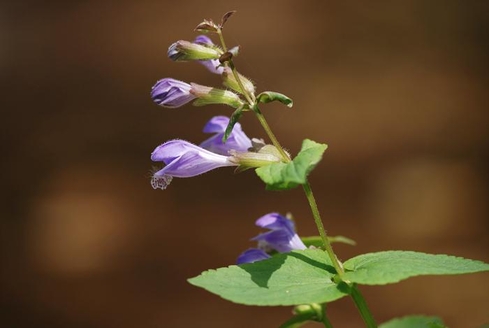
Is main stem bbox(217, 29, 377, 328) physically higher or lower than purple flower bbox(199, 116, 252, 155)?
lower

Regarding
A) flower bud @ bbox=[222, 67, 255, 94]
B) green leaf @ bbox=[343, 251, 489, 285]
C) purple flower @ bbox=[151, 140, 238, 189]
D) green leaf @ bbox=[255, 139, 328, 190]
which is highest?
flower bud @ bbox=[222, 67, 255, 94]

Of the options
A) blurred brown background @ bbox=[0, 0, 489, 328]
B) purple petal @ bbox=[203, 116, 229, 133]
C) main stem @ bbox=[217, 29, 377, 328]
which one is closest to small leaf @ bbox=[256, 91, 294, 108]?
main stem @ bbox=[217, 29, 377, 328]

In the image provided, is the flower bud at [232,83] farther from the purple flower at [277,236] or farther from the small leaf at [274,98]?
the purple flower at [277,236]

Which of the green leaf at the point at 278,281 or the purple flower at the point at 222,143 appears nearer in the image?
the green leaf at the point at 278,281

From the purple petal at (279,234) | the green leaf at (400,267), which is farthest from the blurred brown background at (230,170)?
the green leaf at (400,267)

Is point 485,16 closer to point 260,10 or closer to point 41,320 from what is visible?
point 260,10

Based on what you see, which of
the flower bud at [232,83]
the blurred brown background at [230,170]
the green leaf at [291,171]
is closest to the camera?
the green leaf at [291,171]

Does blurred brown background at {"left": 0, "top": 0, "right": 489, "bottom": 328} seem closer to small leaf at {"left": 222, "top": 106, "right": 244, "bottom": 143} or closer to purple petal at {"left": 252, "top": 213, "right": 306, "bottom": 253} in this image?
purple petal at {"left": 252, "top": 213, "right": 306, "bottom": 253}

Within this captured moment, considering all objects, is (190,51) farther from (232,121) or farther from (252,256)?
(252,256)
